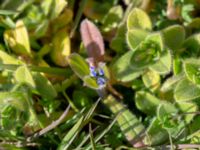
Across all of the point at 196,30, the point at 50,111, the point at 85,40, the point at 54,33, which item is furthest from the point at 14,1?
the point at 196,30

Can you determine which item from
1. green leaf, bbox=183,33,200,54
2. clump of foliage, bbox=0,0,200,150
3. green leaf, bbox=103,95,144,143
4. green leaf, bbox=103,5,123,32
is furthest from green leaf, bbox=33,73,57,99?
green leaf, bbox=183,33,200,54

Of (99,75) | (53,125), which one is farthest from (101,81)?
(53,125)

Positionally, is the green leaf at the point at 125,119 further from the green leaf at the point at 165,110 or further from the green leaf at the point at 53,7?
the green leaf at the point at 53,7

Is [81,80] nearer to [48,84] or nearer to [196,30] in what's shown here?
[48,84]

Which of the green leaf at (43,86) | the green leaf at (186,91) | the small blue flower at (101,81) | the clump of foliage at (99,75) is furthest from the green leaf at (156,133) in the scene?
the green leaf at (43,86)

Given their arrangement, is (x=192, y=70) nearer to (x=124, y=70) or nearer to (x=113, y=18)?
(x=124, y=70)

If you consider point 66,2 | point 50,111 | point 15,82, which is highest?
point 66,2
